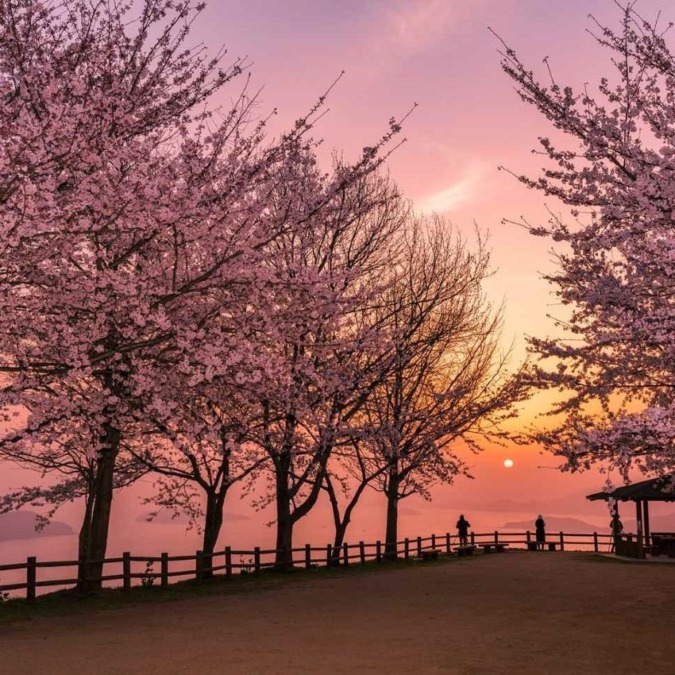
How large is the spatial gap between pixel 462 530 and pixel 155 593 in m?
21.2

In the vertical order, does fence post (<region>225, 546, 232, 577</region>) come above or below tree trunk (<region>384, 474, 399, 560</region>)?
below

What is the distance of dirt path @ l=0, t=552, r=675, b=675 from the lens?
10852 millimetres

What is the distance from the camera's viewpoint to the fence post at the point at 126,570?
1956 centimetres

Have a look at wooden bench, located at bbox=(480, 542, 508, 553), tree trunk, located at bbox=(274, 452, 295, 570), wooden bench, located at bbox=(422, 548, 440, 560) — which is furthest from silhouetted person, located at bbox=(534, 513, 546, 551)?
tree trunk, located at bbox=(274, 452, 295, 570)

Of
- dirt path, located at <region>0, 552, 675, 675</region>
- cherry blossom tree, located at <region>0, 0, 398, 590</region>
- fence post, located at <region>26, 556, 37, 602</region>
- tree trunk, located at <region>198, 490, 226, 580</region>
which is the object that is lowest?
dirt path, located at <region>0, 552, 675, 675</region>

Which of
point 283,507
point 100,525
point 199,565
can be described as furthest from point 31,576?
point 283,507

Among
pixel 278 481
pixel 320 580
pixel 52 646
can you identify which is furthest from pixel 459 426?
pixel 52 646

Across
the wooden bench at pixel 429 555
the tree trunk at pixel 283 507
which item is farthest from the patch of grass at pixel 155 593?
the wooden bench at pixel 429 555

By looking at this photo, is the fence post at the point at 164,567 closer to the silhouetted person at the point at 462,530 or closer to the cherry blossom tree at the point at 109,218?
the cherry blossom tree at the point at 109,218

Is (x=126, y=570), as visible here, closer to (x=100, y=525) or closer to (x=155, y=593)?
(x=155, y=593)

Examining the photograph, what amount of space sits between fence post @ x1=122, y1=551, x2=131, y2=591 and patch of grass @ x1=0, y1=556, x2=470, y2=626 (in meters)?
0.15

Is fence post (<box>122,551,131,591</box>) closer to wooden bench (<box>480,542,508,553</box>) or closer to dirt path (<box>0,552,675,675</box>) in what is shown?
dirt path (<box>0,552,675,675</box>)

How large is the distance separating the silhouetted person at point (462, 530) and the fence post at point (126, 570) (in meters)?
20.8

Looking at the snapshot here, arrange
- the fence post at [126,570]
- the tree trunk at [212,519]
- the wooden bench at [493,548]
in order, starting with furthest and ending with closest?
the wooden bench at [493,548], the tree trunk at [212,519], the fence post at [126,570]
